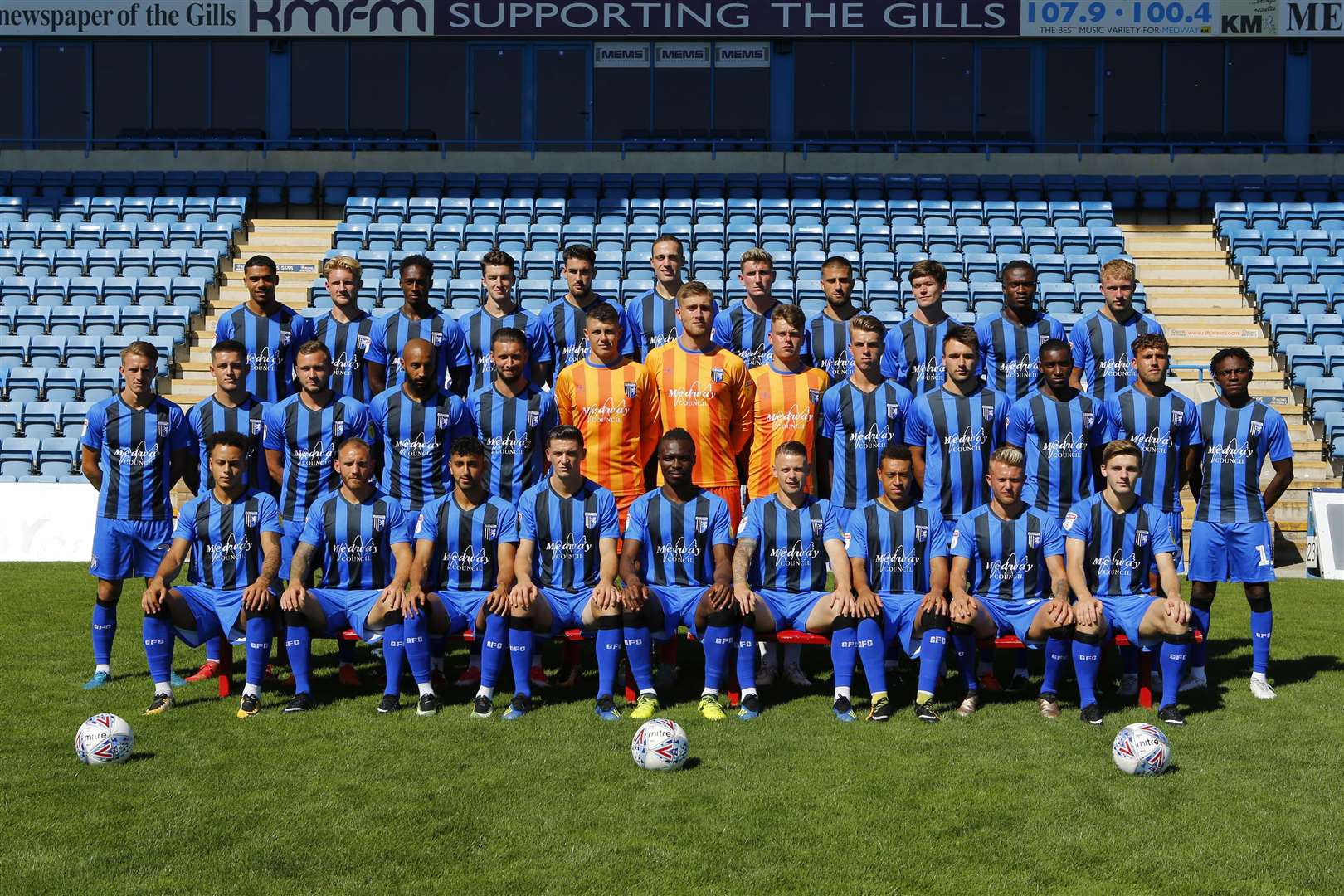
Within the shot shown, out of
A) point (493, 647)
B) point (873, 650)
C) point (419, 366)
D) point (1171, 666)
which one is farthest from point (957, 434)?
point (419, 366)

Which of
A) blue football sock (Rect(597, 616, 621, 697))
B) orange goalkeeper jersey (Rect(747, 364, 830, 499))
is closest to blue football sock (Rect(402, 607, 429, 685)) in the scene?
blue football sock (Rect(597, 616, 621, 697))

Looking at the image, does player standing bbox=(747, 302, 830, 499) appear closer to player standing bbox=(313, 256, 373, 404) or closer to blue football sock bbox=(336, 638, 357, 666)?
player standing bbox=(313, 256, 373, 404)

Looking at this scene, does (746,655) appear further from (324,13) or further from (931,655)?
(324,13)

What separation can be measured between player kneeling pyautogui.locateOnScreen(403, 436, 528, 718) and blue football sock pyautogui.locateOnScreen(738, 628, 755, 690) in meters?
1.04

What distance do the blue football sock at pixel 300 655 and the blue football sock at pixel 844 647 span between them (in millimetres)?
2553

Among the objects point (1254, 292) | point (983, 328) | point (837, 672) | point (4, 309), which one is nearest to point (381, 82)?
point (4, 309)

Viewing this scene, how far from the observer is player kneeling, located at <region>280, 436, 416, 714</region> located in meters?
6.11

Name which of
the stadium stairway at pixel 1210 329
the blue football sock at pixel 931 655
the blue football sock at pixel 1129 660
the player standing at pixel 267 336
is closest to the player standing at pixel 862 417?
the blue football sock at pixel 931 655

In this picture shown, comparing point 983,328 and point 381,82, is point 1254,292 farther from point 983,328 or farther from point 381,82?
point 381,82

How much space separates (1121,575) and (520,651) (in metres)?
2.94

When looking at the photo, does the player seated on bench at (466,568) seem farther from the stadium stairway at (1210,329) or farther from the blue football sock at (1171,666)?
the stadium stairway at (1210,329)

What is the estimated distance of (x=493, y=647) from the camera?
6.09m

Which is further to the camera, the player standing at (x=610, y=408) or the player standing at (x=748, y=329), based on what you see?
the player standing at (x=748, y=329)

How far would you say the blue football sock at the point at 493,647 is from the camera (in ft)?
19.9
